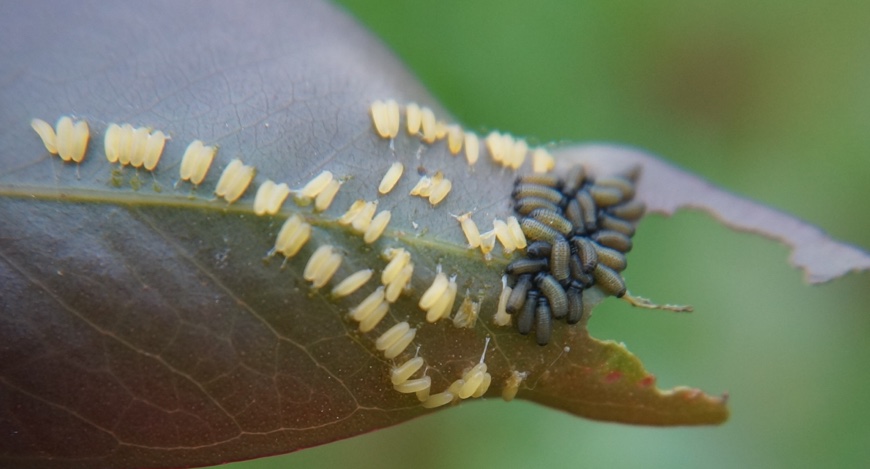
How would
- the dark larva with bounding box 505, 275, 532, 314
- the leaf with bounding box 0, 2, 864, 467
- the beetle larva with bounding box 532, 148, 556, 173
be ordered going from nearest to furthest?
1. the leaf with bounding box 0, 2, 864, 467
2. the dark larva with bounding box 505, 275, 532, 314
3. the beetle larva with bounding box 532, 148, 556, 173

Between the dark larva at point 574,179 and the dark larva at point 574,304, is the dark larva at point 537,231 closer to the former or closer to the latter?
the dark larva at point 574,304

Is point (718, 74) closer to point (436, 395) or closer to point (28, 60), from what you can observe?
point (436, 395)

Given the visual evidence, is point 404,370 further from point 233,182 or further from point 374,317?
point 233,182

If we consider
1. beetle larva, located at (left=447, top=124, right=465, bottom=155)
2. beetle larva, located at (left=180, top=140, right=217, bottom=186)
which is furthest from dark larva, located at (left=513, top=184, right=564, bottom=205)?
beetle larva, located at (left=180, top=140, right=217, bottom=186)

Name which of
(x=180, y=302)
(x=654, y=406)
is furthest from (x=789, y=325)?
(x=180, y=302)

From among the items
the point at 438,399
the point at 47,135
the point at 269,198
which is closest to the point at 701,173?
the point at 438,399

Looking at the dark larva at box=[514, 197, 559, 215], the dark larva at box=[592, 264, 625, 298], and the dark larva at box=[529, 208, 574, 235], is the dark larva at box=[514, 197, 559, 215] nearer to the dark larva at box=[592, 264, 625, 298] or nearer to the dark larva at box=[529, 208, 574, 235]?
the dark larva at box=[529, 208, 574, 235]
